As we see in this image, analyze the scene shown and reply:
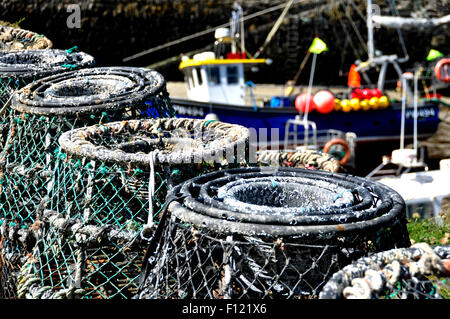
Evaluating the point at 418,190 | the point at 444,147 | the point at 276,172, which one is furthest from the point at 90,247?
the point at 444,147

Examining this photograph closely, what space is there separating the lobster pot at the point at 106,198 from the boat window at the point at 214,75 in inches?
363

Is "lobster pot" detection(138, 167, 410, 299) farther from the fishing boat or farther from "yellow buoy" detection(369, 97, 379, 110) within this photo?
"yellow buoy" detection(369, 97, 379, 110)

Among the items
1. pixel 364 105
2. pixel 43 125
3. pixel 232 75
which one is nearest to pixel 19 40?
pixel 43 125

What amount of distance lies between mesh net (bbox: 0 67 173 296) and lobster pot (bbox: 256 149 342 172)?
115cm

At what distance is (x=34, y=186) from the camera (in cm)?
251

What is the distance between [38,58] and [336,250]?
2.99 metres

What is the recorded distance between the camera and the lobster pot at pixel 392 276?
118 centimetres

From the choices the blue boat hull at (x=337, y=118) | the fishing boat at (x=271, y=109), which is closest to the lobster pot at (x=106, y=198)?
the fishing boat at (x=271, y=109)

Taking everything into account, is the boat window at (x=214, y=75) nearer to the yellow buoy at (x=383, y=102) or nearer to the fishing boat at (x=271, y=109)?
the fishing boat at (x=271, y=109)

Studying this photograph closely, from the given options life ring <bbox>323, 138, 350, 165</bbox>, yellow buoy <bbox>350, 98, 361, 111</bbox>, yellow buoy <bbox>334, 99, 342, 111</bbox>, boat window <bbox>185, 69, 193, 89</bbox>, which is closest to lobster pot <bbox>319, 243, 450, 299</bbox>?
life ring <bbox>323, 138, 350, 165</bbox>

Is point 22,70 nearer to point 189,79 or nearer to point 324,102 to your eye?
point 189,79

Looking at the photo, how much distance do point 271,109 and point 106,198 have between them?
10020 mm

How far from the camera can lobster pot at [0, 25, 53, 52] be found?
463cm
